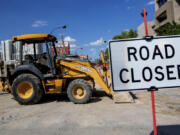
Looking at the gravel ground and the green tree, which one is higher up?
the green tree

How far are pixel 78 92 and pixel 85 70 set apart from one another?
1.00 m

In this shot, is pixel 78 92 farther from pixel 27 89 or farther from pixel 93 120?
pixel 27 89

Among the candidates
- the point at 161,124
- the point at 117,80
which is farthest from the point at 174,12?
the point at 117,80

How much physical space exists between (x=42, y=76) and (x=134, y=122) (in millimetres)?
4156

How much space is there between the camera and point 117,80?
2158 mm

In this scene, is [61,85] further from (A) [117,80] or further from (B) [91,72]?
(A) [117,80]

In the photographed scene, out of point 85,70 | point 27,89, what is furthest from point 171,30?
point 27,89

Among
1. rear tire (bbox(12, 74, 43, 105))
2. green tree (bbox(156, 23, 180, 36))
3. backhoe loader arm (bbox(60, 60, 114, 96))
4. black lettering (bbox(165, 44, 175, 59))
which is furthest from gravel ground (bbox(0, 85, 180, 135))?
green tree (bbox(156, 23, 180, 36))

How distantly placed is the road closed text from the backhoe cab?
3.99m

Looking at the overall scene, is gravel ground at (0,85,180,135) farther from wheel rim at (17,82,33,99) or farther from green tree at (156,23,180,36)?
green tree at (156,23,180,36)

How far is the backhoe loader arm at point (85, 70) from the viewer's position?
6344mm

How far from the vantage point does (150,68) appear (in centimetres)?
216

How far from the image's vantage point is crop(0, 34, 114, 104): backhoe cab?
20.4ft

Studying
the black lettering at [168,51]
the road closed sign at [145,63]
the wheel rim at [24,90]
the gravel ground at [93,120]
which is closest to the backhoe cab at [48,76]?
the wheel rim at [24,90]
